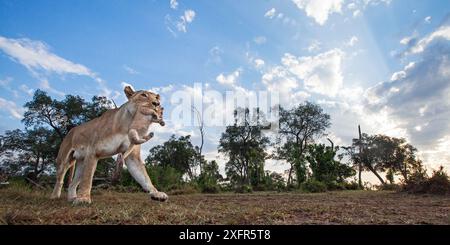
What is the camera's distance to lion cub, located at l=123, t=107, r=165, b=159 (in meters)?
4.46

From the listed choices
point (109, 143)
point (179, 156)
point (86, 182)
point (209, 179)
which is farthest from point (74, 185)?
point (179, 156)

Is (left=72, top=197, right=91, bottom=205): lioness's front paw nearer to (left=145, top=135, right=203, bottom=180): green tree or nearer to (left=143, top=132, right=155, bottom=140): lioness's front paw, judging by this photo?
(left=143, top=132, right=155, bottom=140): lioness's front paw

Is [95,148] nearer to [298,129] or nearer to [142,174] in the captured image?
[142,174]

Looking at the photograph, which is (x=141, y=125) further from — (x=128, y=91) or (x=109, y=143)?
(x=128, y=91)

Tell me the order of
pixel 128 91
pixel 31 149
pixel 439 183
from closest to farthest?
1. pixel 128 91
2. pixel 439 183
3. pixel 31 149

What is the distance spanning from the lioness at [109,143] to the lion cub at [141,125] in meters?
0.05

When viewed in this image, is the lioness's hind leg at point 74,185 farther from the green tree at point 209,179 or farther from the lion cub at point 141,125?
the green tree at point 209,179

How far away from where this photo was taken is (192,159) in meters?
37.5

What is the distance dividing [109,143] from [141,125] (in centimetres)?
47

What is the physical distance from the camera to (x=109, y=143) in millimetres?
4461

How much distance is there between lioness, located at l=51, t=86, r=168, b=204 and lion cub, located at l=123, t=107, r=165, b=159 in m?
0.05
